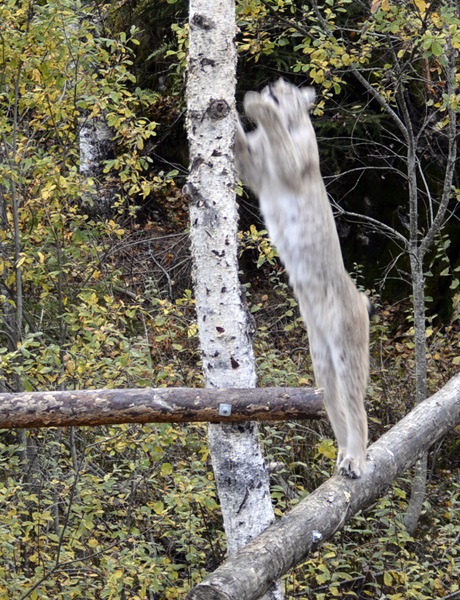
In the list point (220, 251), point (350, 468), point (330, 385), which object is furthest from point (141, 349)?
point (220, 251)

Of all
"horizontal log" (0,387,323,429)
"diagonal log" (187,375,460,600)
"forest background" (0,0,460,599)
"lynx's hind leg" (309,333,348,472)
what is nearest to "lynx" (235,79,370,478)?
"lynx's hind leg" (309,333,348,472)

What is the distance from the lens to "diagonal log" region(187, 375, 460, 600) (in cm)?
338

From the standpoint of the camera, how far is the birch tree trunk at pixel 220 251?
407 cm

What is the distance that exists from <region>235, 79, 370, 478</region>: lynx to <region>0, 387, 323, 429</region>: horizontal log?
3.94ft

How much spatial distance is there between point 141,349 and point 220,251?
3.08 metres

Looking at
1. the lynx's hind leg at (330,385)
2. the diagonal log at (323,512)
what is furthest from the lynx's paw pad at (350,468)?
the lynx's hind leg at (330,385)

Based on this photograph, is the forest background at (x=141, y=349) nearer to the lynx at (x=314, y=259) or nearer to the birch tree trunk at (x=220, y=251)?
the lynx at (x=314, y=259)

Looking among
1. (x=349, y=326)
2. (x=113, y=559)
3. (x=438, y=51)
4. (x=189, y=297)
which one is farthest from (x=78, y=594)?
(x=438, y=51)

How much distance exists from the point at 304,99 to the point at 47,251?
2.99 metres

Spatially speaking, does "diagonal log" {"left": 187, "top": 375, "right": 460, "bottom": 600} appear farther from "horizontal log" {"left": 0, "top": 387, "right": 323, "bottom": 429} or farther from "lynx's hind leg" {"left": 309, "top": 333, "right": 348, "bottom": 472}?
"horizontal log" {"left": 0, "top": 387, "right": 323, "bottom": 429}

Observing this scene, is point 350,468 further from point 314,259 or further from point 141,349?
point 141,349

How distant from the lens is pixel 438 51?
560 cm

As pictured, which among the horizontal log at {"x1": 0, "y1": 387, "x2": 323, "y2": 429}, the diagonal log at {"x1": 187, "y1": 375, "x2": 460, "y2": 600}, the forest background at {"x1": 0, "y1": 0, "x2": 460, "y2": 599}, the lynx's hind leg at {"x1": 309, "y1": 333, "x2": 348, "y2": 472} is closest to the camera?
the diagonal log at {"x1": 187, "y1": 375, "x2": 460, "y2": 600}

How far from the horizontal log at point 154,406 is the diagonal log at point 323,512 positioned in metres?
0.53
